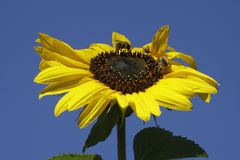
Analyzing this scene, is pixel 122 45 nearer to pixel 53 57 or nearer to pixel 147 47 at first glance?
pixel 147 47

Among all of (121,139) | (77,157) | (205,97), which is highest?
(205,97)

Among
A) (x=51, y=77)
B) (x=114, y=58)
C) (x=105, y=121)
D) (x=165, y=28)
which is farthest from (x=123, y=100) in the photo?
(x=165, y=28)

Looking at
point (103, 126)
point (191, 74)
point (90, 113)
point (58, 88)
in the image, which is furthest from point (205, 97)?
point (58, 88)

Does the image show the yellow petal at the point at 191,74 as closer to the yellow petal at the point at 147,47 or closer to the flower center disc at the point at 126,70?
the flower center disc at the point at 126,70

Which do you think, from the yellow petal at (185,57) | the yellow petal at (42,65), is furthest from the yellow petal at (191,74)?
the yellow petal at (42,65)

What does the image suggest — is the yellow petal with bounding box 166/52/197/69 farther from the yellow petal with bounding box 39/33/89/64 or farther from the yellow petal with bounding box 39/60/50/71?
the yellow petal with bounding box 39/60/50/71

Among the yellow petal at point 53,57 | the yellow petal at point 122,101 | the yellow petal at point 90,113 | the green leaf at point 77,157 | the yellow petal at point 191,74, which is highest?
the yellow petal at point 53,57

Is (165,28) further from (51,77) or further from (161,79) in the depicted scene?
(51,77)

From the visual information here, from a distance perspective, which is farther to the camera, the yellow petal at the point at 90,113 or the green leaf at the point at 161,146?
the green leaf at the point at 161,146
